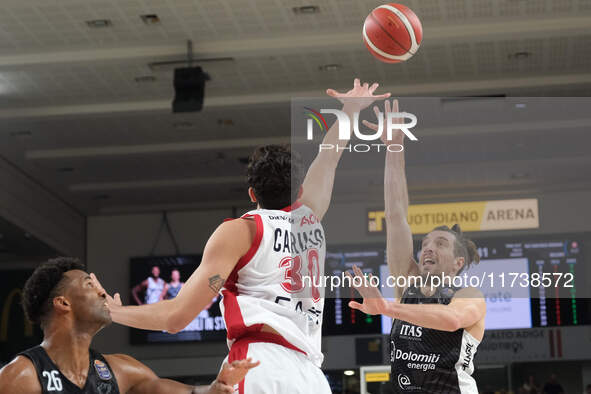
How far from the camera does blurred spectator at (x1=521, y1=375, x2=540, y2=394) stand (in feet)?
34.2

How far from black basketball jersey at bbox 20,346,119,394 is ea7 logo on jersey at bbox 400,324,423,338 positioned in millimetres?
1250

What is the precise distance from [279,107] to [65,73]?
2390mm

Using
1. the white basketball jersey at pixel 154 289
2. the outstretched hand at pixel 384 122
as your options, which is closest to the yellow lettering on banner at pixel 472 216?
the outstretched hand at pixel 384 122

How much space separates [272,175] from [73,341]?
3.07 feet

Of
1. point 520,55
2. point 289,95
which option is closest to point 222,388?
point 520,55

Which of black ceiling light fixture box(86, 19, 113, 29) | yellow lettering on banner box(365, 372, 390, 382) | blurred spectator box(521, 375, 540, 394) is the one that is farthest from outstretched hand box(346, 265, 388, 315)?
blurred spectator box(521, 375, 540, 394)

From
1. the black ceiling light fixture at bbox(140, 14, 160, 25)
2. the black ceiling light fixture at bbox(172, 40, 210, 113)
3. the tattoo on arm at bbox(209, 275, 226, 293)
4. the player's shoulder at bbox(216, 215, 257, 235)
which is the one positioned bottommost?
the tattoo on arm at bbox(209, 275, 226, 293)

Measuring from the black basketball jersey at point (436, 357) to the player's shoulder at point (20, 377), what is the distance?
1.53m

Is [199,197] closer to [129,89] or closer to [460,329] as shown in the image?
[129,89]

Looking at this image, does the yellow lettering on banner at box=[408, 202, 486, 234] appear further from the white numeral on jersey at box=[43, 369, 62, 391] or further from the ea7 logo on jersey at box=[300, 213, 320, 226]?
the white numeral on jersey at box=[43, 369, 62, 391]

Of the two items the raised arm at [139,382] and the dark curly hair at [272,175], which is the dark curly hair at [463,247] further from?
the raised arm at [139,382]

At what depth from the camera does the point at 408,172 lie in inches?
151

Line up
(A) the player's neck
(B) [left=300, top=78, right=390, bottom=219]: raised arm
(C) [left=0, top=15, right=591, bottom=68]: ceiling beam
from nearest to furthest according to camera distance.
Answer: (A) the player's neck
(B) [left=300, top=78, right=390, bottom=219]: raised arm
(C) [left=0, top=15, right=591, bottom=68]: ceiling beam

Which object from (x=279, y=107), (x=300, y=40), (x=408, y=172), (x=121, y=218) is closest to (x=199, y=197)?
(x=121, y=218)
